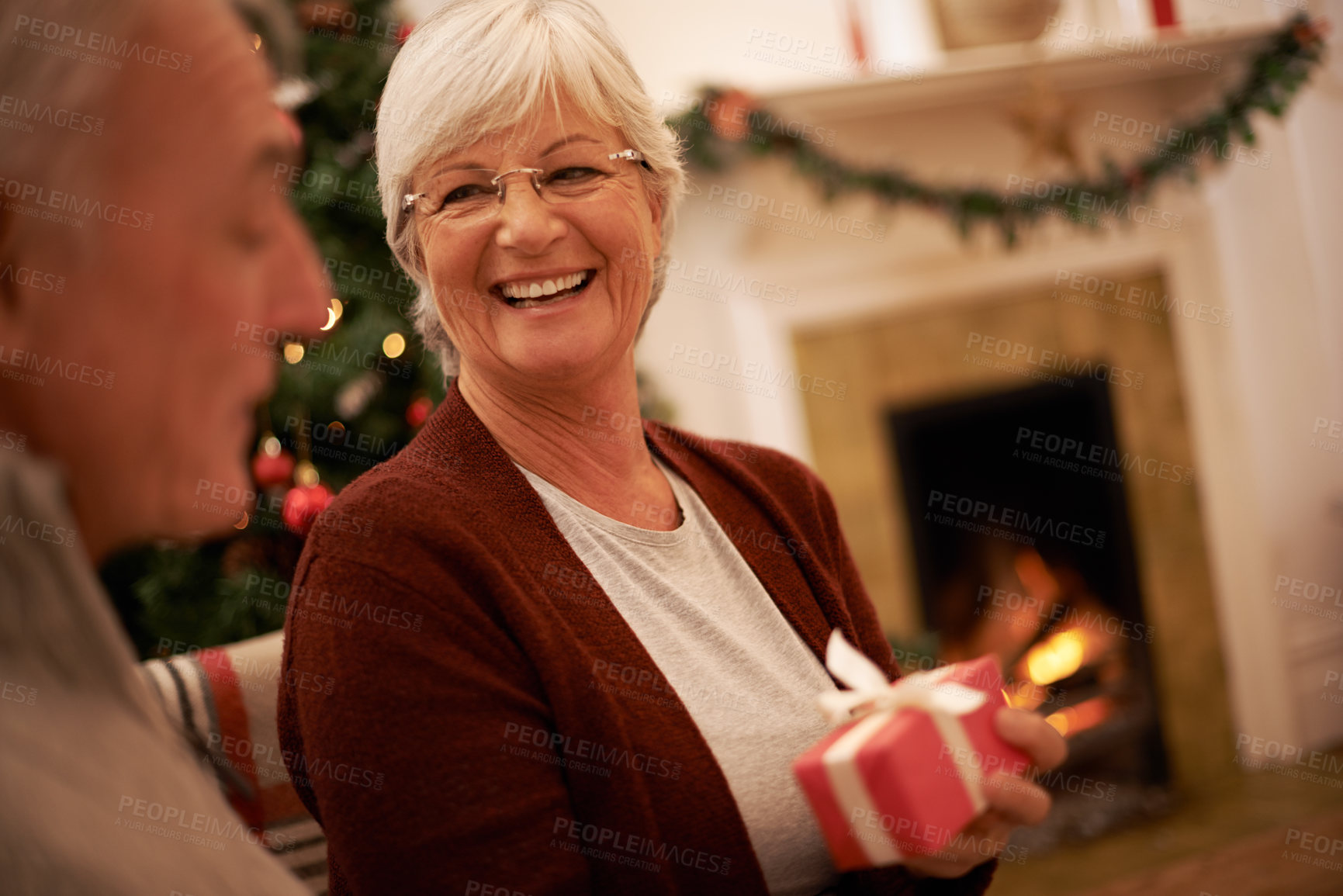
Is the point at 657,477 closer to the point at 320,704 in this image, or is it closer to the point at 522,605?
the point at 522,605

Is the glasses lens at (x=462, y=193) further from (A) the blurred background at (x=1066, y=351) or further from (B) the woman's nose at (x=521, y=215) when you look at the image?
(A) the blurred background at (x=1066, y=351)

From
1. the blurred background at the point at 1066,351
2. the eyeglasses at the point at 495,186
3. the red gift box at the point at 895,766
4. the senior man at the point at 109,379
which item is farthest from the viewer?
the blurred background at the point at 1066,351

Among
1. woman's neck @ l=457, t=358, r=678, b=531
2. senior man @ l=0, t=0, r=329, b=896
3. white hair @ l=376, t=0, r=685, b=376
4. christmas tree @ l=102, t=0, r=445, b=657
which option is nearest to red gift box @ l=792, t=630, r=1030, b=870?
woman's neck @ l=457, t=358, r=678, b=531

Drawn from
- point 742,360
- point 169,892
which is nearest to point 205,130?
point 169,892

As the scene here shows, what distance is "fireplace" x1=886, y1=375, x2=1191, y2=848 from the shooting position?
3.13m

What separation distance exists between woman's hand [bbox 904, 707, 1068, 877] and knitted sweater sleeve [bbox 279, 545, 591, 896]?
303 millimetres

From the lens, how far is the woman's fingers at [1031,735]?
2.69 feet

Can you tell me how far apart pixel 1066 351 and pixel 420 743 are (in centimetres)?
282

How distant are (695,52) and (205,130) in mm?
2584

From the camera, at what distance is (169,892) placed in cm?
33

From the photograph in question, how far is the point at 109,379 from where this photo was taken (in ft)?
1.13

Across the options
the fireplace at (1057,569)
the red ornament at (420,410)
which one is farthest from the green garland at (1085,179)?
the red ornament at (420,410)

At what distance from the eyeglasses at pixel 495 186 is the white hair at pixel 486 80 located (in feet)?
0.08

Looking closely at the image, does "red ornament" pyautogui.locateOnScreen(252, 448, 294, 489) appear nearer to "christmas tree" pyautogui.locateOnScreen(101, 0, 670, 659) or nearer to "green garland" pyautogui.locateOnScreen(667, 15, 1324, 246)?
"christmas tree" pyautogui.locateOnScreen(101, 0, 670, 659)
